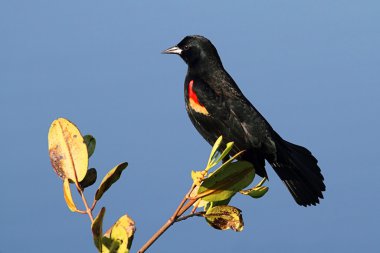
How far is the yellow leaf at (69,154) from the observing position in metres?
1.61

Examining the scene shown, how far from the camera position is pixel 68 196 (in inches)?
Result: 62.8

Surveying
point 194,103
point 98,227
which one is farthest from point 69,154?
point 194,103

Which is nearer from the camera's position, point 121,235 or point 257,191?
point 121,235

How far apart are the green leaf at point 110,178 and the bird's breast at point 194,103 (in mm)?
2712

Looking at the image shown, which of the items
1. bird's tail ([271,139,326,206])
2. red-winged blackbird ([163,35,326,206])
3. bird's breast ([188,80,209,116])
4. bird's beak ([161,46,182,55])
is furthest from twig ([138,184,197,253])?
bird's beak ([161,46,182,55])

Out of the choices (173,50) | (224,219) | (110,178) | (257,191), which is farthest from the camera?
(173,50)

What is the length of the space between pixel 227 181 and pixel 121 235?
357 mm

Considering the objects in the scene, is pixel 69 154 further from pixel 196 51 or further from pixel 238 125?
pixel 196 51

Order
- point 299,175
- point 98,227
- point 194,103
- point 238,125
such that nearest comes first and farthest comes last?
point 98,227, point 238,125, point 194,103, point 299,175

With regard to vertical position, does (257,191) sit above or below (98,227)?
above

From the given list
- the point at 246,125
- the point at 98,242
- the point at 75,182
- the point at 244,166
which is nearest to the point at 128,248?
the point at 98,242

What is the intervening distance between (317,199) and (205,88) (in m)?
1.08

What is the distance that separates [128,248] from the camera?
4.56 ft

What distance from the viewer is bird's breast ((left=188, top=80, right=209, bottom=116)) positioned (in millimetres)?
4227
